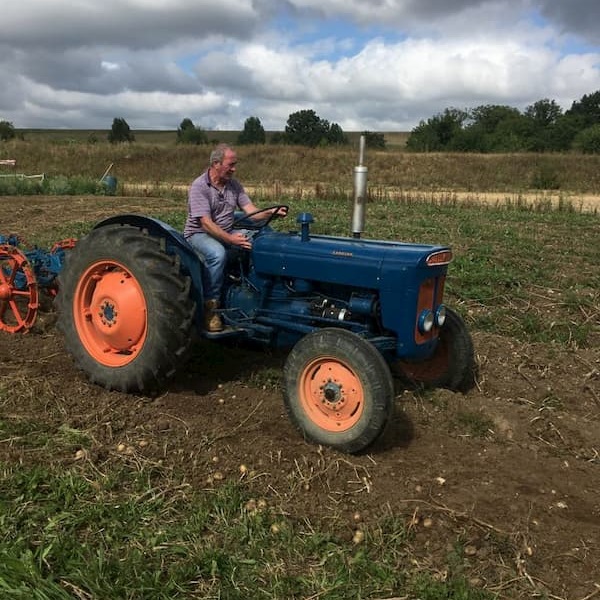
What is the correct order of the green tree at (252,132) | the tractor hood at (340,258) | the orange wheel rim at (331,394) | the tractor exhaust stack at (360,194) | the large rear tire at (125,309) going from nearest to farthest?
the orange wheel rim at (331,394) < the tractor hood at (340,258) < the large rear tire at (125,309) < the tractor exhaust stack at (360,194) < the green tree at (252,132)

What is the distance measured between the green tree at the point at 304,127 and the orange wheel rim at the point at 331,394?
59774mm

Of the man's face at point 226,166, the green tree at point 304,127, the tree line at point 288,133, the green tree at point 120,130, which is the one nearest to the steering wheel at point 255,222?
the man's face at point 226,166

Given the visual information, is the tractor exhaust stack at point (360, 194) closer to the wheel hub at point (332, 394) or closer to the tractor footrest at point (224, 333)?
the tractor footrest at point (224, 333)

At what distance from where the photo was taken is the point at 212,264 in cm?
467

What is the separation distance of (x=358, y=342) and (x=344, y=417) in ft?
1.54

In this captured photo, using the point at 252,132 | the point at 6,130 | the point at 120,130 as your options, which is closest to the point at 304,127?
the point at 252,132

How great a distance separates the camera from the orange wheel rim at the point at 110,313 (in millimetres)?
4469

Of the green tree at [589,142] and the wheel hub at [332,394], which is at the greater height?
the green tree at [589,142]

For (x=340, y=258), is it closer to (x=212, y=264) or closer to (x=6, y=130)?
(x=212, y=264)

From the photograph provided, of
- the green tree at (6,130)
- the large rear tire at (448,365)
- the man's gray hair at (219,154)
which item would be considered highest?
the green tree at (6,130)

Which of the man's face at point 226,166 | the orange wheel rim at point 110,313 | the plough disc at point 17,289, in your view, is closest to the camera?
the orange wheel rim at point 110,313

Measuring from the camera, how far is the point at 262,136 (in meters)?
72.1

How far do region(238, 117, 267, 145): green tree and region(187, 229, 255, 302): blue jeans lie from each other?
221 ft

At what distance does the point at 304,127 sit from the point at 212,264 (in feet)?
200
